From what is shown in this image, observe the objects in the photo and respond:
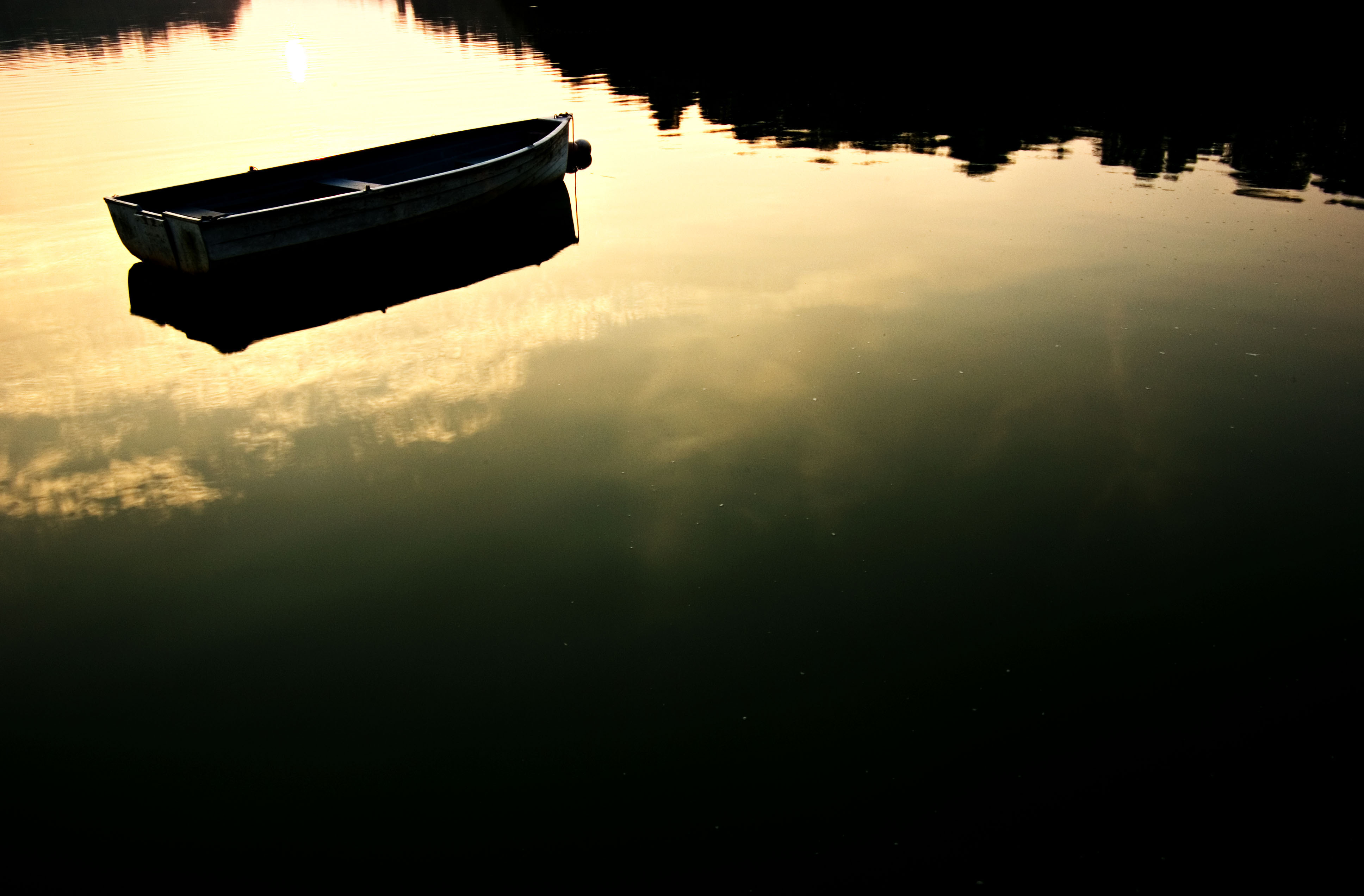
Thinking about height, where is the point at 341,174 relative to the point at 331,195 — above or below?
above

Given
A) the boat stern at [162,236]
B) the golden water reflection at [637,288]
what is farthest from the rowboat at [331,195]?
the golden water reflection at [637,288]

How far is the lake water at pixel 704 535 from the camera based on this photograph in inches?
210

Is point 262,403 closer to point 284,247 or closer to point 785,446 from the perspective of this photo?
point 284,247

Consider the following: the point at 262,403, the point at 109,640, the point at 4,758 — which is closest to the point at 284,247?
the point at 262,403

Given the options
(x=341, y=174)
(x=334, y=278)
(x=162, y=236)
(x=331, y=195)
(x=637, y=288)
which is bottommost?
(x=637, y=288)

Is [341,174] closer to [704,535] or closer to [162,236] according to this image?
[162,236]

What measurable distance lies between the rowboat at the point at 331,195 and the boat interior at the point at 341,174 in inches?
0.8

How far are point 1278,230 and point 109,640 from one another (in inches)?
683

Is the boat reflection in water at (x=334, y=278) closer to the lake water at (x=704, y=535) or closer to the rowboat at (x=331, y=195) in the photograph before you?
the lake water at (x=704, y=535)

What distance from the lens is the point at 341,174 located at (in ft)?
56.3

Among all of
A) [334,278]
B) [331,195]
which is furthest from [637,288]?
[331,195]

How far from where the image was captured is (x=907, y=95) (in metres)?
29.8

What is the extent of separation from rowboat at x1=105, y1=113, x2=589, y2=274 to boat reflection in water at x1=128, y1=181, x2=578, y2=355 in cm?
29

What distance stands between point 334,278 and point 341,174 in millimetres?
3879
